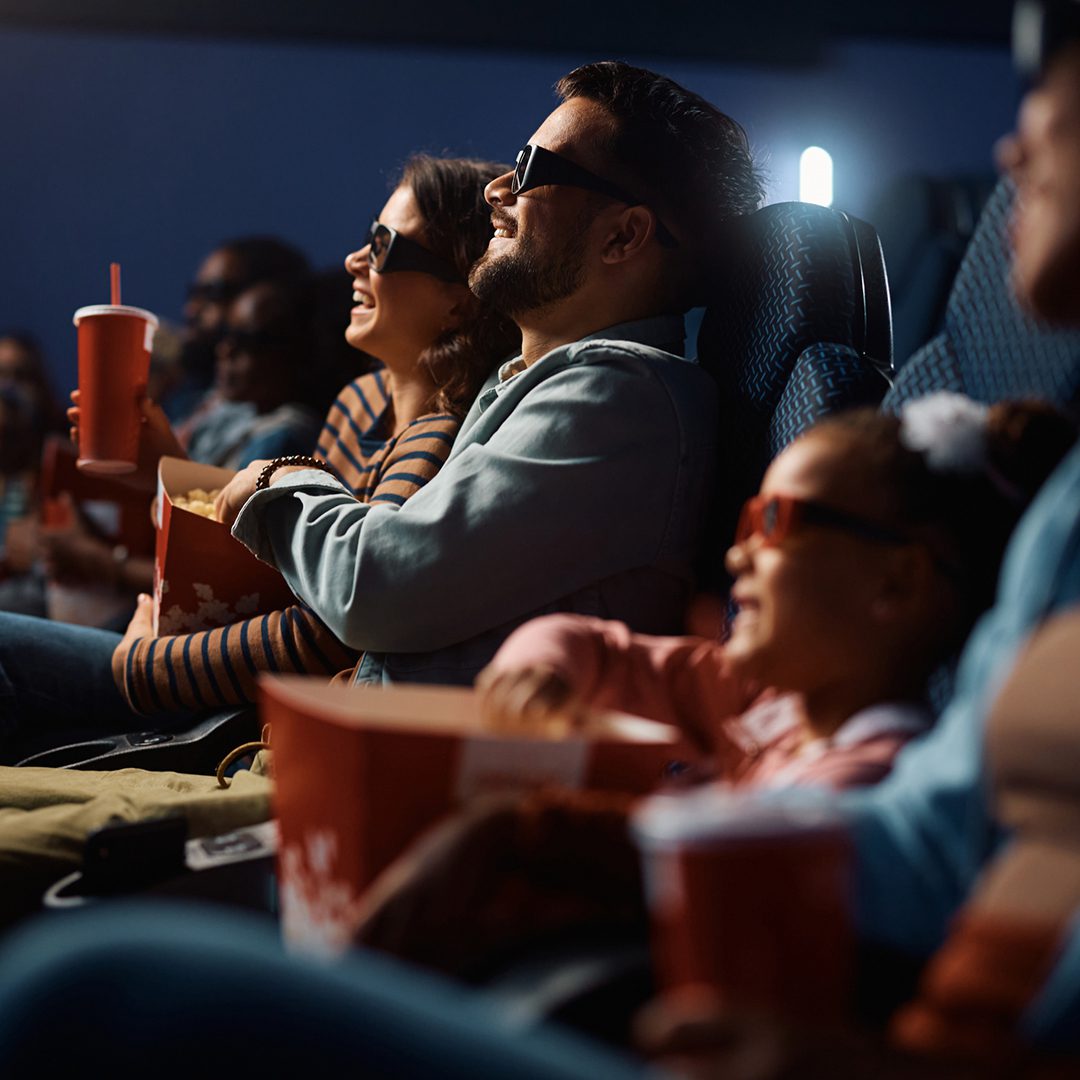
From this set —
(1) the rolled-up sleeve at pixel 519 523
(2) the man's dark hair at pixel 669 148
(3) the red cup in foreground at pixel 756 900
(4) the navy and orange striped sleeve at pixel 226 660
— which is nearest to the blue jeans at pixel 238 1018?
(3) the red cup in foreground at pixel 756 900

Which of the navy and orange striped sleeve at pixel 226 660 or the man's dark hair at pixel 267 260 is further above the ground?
the man's dark hair at pixel 267 260

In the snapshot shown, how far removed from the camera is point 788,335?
1.49m

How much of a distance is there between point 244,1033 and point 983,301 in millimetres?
897

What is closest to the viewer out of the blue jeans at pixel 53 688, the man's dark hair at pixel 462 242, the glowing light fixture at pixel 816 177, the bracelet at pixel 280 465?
the bracelet at pixel 280 465

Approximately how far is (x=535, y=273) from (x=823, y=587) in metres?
0.85

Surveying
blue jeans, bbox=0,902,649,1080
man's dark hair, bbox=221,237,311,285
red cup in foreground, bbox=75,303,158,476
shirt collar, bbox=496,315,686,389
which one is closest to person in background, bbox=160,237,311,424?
man's dark hair, bbox=221,237,311,285

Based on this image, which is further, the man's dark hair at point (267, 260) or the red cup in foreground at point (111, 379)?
the man's dark hair at point (267, 260)

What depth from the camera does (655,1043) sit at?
0.61 metres

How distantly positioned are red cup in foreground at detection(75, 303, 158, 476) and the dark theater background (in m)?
2.95

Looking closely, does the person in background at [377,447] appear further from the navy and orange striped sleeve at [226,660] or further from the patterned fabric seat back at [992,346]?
the patterned fabric seat back at [992,346]

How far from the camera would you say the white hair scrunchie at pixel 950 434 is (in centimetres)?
96

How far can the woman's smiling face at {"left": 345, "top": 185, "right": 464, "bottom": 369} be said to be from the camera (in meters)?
2.05

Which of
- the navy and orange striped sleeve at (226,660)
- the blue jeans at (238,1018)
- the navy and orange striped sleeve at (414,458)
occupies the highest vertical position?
the blue jeans at (238,1018)

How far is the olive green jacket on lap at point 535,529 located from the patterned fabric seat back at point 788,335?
1.4 inches
